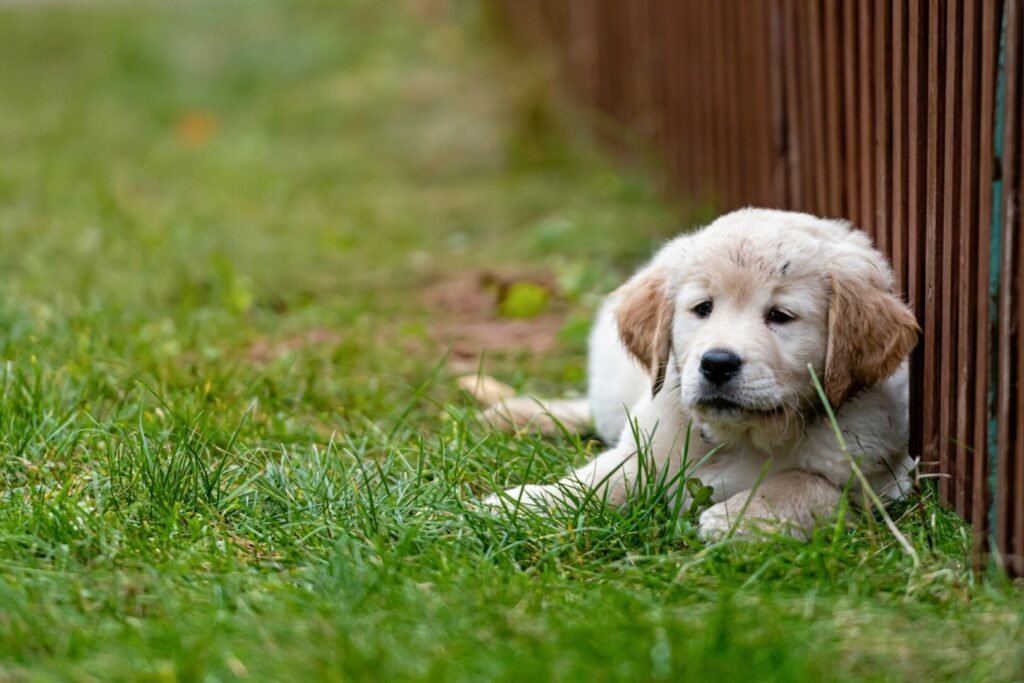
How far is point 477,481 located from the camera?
3.79m

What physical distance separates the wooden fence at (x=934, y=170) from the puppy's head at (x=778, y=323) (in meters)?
0.16

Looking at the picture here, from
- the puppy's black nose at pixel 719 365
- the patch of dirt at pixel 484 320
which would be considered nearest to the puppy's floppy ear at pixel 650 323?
the puppy's black nose at pixel 719 365

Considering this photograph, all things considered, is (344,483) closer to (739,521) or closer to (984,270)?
(739,521)

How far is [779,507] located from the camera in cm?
345

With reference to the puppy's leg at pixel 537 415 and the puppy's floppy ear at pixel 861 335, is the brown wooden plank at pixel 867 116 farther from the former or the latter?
the puppy's leg at pixel 537 415

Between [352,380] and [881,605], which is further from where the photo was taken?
[352,380]

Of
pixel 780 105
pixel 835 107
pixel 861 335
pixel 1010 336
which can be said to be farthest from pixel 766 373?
pixel 780 105

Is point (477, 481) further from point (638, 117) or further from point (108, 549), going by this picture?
point (638, 117)

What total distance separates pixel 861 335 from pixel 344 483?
1.38 meters

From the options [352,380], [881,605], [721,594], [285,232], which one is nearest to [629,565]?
[721,594]

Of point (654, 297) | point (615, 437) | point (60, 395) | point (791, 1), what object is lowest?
point (615, 437)

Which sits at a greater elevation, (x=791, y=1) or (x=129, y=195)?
(x=791, y=1)

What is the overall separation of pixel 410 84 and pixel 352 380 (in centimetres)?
638

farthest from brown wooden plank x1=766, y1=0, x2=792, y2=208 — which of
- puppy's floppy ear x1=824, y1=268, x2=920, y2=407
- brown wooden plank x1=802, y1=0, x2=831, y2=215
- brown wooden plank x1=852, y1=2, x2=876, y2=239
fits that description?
puppy's floppy ear x1=824, y1=268, x2=920, y2=407
